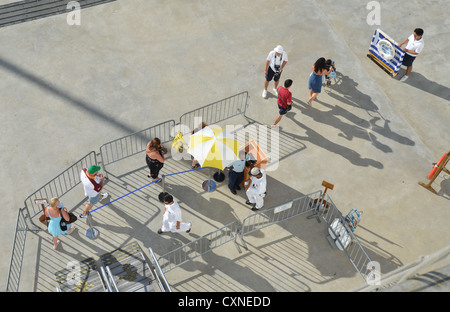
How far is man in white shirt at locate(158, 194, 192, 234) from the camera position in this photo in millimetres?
12240

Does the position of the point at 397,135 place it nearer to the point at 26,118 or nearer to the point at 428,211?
the point at 428,211

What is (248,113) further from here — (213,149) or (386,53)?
(386,53)

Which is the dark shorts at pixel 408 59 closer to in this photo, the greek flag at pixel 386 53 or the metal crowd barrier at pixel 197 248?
the greek flag at pixel 386 53

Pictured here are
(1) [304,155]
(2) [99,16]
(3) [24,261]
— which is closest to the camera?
(3) [24,261]

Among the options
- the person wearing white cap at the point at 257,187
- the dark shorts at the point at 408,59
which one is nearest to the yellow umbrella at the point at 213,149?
the person wearing white cap at the point at 257,187

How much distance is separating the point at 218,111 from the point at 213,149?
370 cm

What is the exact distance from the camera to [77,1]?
1881 centimetres

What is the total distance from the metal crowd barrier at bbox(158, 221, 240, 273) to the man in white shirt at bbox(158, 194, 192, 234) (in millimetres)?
494

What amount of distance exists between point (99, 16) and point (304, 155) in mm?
9450

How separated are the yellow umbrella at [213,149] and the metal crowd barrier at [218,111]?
2773 mm

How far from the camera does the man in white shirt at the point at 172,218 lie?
12240 millimetres

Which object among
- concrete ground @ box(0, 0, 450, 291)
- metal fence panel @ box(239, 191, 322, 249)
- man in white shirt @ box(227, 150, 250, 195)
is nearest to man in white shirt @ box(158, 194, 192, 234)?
concrete ground @ box(0, 0, 450, 291)

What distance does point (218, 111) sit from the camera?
1623 centimetres

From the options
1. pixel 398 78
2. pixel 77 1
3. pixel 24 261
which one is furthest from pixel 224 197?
pixel 77 1
